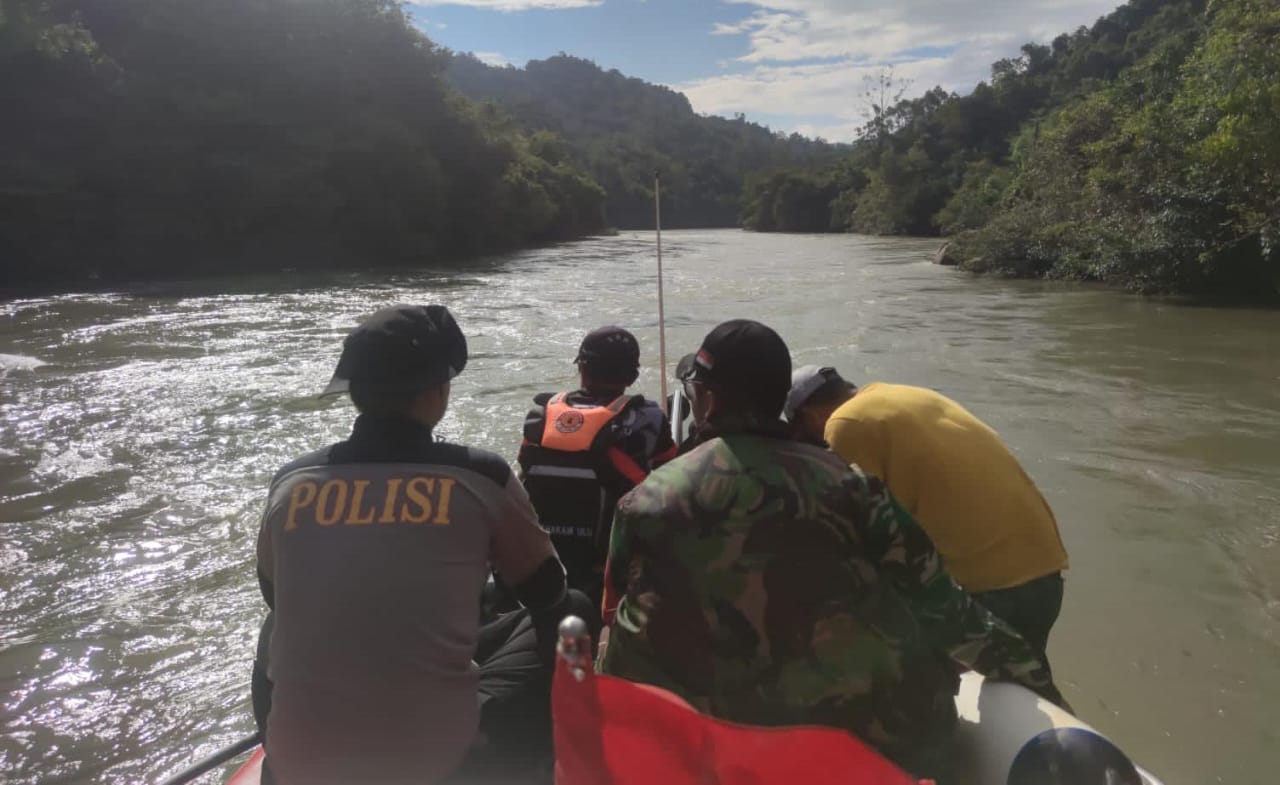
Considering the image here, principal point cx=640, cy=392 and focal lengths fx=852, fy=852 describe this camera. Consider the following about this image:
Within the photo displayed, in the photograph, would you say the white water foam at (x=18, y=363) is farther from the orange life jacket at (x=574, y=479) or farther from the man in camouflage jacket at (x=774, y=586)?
the man in camouflage jacket at (x=774, y=586)

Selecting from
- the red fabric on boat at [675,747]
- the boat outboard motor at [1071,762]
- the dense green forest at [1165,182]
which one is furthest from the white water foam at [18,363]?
the dense green forest at [1165,182]

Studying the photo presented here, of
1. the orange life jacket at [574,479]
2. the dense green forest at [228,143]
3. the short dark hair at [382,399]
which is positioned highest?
the dense green forest at [228,143]

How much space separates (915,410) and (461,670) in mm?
1375

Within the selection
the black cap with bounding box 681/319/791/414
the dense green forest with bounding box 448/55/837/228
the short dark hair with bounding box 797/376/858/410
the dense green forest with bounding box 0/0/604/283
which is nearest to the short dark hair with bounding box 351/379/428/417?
the black cap with bounding box 681/319/791/414

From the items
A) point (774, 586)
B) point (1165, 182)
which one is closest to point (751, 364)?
point (774, 586)

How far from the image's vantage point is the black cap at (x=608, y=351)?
9.61ft

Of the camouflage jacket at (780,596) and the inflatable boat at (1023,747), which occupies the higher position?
the camouflage jacket at (780,596)

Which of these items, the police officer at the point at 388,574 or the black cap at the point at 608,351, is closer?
the police officer at the point at 388,574

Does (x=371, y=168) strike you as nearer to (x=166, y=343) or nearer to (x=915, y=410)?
(x=166, y=343)

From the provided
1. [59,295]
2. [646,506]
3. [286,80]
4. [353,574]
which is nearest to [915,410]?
[646,506]

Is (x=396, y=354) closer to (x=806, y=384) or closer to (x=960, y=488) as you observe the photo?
(x=806, y=384)

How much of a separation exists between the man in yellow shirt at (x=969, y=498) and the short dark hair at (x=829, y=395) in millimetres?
218

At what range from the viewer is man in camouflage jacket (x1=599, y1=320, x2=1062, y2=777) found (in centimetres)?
150

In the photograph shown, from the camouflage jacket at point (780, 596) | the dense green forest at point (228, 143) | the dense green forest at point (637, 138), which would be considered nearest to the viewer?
the camouflage jacket at point (780, 596)
